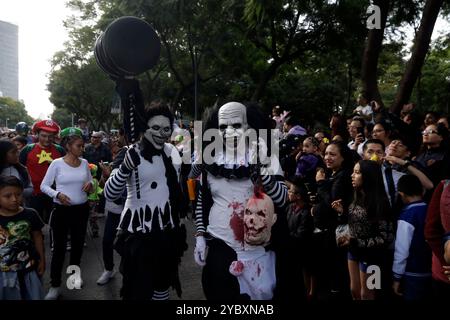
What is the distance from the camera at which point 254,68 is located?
59.0ft

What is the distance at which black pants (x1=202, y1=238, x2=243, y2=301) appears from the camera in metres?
2.87

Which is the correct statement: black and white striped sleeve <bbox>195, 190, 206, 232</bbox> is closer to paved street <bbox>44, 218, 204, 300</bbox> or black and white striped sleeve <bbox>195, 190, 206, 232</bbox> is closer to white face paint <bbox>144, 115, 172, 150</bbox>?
white face paint <bbox>144, 115, 172, 150</bbox>

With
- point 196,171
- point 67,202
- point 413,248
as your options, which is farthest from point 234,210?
point 67,202

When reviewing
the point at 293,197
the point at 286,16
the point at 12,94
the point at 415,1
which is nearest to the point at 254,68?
the point at 286,16

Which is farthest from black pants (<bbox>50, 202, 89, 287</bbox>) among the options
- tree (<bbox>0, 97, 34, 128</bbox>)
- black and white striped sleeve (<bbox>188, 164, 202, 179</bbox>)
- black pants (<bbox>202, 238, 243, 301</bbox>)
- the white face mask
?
tree (<bbox>0, 97, 34, 128</bbox>)

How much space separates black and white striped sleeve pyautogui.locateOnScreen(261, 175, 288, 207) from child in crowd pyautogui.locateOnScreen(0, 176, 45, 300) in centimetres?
180

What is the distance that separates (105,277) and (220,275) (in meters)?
2.56

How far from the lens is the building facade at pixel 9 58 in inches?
7013

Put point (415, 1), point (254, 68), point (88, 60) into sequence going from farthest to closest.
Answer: point (88, 60) < point (254, 68) < point (415, 1)

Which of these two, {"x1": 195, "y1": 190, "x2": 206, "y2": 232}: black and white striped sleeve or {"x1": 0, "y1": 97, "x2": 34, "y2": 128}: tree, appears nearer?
{"x1": 195, "y1": 190, "x2": 206, "y2": 232}: black and white striped sleeve

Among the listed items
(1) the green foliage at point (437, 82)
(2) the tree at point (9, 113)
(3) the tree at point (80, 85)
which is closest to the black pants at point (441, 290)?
(1) the green foliage at point (437, 82)
